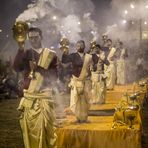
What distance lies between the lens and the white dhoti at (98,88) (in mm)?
15066

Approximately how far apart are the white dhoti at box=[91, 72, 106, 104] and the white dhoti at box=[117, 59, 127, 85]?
7437 millimetres

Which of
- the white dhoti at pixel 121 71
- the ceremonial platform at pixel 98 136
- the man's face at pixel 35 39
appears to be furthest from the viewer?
the white dhoti at pixel 121 71

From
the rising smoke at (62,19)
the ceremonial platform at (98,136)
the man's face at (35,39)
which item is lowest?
the ceremonial platform at (98,136)

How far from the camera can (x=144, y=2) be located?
185 ft

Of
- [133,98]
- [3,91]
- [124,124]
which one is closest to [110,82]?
[3,91]

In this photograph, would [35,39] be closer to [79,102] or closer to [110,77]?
[79,102]

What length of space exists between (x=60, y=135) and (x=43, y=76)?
82.2 inches

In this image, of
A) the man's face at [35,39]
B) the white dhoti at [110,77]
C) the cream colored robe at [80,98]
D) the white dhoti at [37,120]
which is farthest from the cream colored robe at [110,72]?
the white dhoti at [37,120]

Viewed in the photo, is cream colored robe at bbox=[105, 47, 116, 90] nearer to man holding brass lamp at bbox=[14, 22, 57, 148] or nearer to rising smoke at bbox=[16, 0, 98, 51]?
man holding brass lamp at bbox=[14, 22, 57, 148]

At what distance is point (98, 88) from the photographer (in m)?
15.2

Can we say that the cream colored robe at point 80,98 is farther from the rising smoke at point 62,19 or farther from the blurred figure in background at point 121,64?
the rising smoke at point 62,19

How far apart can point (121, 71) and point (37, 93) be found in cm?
1555

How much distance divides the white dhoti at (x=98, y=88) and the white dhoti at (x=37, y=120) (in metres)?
7.55

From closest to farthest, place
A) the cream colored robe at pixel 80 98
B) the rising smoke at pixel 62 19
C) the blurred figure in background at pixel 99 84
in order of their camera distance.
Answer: the cream colored robe at pixel 80 98, the blurred figure in background at pixel 99 84, the rising smoke at pixel 62 19
